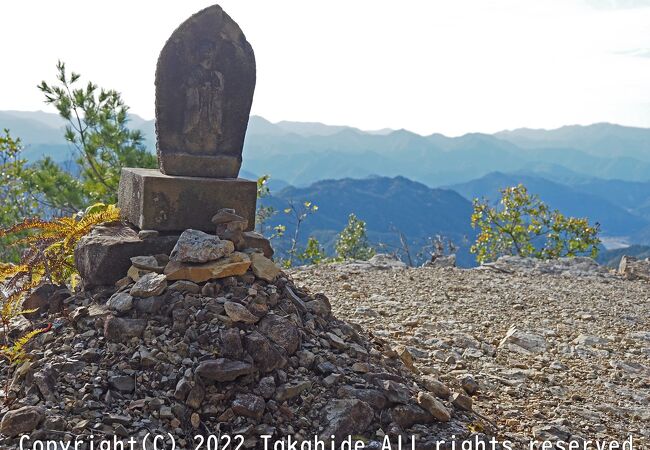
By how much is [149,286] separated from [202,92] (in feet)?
6.61

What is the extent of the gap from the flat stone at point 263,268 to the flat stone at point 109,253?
0.77 metres

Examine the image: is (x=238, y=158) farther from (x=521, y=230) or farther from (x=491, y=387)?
(x=521, y=230)

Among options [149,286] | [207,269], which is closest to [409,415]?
[207,269]

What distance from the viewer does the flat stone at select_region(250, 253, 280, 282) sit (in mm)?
4445

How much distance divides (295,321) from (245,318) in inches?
17.6

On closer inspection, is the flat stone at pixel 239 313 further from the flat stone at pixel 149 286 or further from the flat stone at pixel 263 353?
the flat stone at pixel 149 286

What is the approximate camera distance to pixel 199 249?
14.0 feet

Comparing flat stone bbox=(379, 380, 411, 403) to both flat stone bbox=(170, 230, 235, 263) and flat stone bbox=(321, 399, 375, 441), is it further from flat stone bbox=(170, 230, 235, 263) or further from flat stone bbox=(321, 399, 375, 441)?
flat stone bbox=(170, 230, 235, 263)

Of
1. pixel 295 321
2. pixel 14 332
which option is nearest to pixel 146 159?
pixel 14 332

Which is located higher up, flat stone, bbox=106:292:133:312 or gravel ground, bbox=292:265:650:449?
flat stone, bbox=106:292:133:312

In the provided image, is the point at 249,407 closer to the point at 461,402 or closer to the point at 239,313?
the point at 239,313

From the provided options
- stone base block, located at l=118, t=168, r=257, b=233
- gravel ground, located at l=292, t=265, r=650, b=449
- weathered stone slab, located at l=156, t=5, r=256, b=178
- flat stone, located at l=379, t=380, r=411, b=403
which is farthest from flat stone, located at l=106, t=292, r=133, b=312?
gravel ground, located at l=292, t=265, r=650, b=449

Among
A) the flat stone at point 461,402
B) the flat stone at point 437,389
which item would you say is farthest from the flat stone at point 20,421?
the flat stone at point 461,402

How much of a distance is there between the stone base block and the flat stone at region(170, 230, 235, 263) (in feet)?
1.59
